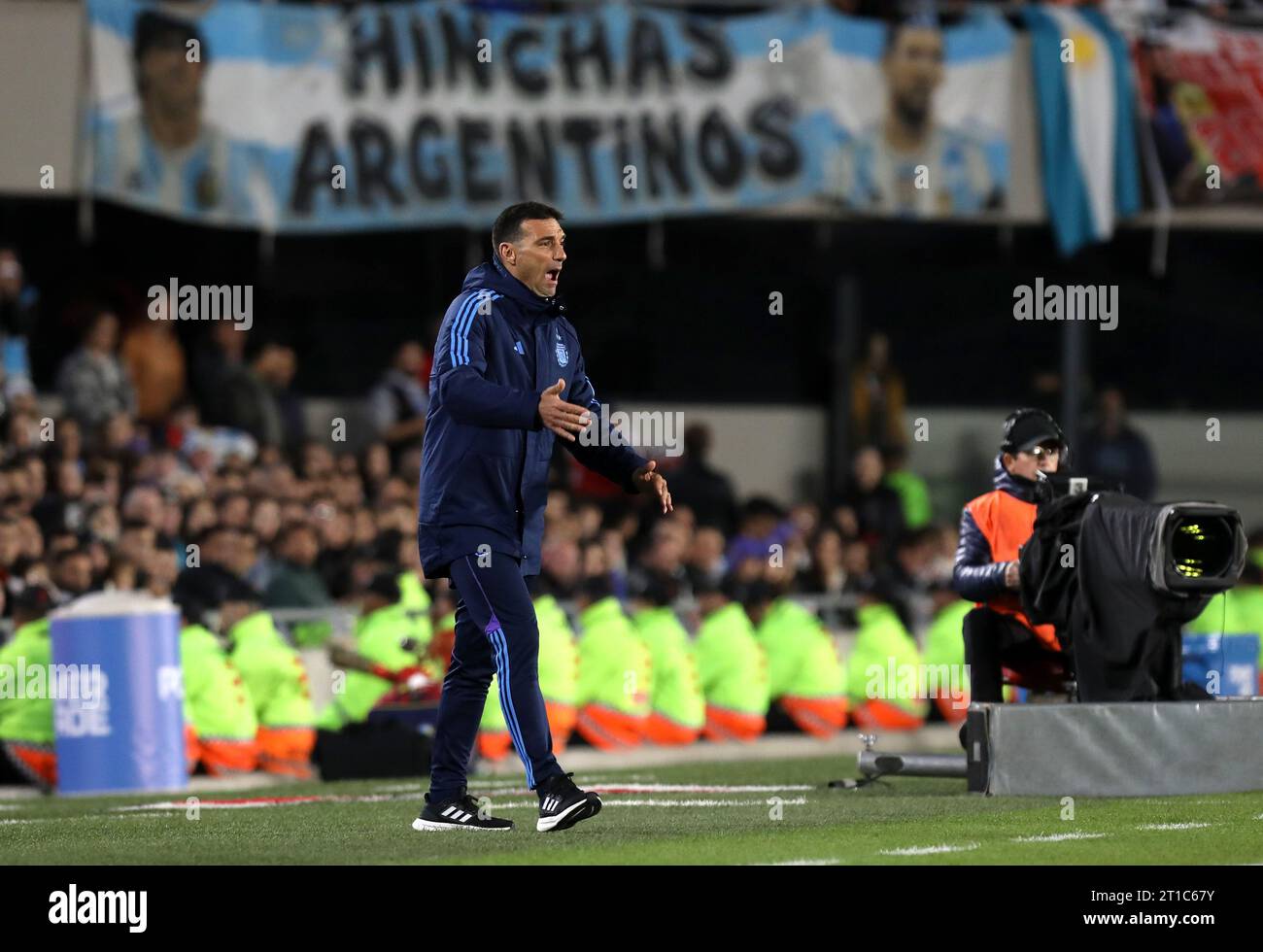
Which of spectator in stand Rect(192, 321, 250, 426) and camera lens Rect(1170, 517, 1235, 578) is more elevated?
spectator in stand Rect(192, 321, 250, 426)

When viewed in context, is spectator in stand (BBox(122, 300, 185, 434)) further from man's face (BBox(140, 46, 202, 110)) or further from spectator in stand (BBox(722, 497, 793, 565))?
spectator in stand (BBox(722, 497, 793, 565))

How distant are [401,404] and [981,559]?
9875mm

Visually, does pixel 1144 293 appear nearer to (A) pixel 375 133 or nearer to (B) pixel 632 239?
(B) pixel 632 239

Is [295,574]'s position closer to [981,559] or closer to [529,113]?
[529,113]

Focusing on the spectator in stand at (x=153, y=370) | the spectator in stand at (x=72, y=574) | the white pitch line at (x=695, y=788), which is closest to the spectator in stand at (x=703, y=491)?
the spectator in stand at (x=153, y=370)

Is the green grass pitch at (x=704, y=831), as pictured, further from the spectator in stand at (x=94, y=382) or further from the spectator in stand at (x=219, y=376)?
the spectator in stand at (x=219, y=376)

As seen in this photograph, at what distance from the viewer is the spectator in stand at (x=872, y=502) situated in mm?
22234

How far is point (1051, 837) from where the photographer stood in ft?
30.6

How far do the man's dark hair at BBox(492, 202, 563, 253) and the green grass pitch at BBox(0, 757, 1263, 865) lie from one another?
227 centimetres

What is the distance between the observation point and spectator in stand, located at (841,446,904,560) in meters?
22.2

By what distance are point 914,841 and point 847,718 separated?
32.9ft

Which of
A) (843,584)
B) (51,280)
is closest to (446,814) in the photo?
(843,584)

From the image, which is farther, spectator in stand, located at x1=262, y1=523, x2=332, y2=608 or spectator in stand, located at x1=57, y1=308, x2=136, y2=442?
spectator in stand, located at x1=57, y1=308, x2=136, y2=442

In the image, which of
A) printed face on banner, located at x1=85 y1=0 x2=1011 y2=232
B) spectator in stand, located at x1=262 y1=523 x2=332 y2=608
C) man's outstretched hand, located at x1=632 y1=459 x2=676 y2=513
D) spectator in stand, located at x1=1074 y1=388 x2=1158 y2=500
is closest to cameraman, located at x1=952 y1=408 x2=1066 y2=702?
man's outstretched hand, located at x1=632 y1=459 x2=676 y2=513
